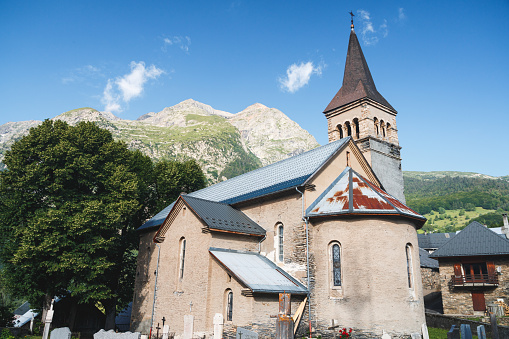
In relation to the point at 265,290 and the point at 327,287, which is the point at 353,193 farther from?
the point at 265,290

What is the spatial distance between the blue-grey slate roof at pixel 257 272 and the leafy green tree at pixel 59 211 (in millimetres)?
8527

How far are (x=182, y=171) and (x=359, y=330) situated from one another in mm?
27209

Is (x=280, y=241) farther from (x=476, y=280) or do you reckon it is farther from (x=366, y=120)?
(x=476, y=280)

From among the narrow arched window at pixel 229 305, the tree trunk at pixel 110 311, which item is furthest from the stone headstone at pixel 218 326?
the tree trunk at pixel 110 311

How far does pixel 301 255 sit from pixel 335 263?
70.7 inches

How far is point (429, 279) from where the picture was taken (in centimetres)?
3841

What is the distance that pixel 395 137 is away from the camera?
3173 cm

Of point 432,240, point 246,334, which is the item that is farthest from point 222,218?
point 432,240

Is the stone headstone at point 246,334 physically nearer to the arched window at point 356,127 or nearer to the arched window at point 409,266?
the arched window at point 409,266

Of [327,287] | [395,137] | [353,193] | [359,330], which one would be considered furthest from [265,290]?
[395,137]

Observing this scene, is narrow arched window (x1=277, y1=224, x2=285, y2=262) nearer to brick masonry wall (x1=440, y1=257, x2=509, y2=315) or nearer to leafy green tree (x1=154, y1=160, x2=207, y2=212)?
brick masonry wall (x1=440, y1=257, x2=509, y2=315)

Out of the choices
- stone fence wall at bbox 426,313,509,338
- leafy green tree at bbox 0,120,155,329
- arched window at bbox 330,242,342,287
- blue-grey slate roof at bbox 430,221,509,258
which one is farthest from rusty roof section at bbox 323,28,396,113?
leafy green tree at bbox 0,120,155,329

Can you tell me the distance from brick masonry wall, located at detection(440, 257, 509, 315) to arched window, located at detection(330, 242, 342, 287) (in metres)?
15.8

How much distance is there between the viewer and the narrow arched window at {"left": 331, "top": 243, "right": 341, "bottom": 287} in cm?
1794
